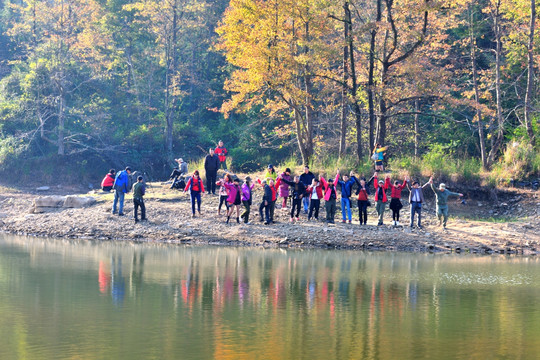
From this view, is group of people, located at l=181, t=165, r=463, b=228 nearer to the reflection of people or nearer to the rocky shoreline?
the rocky shoreline

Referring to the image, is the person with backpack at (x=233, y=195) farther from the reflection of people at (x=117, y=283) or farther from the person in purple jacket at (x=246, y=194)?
the reflection of people at (x=117, y=283)

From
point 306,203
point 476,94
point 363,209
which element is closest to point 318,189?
point 306,203

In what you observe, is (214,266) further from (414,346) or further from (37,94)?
(37,94)

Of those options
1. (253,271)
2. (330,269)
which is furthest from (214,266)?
(330,269)

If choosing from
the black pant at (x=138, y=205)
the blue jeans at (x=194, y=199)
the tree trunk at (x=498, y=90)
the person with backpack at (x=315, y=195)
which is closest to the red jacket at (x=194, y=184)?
the blue jeans at (x=194, y=199)

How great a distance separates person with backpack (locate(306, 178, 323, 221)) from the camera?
83.1 ft

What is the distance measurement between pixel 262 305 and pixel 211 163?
1415 cm

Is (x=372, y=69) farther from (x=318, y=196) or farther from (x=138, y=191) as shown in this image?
(x=138, y=191)

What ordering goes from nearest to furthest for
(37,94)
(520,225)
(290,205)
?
1. (520,225)
2. (290,205)
3. (37,94)

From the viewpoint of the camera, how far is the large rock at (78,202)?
93.0ft

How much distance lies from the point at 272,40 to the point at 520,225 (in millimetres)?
12274

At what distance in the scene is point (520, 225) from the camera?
83.3 feet

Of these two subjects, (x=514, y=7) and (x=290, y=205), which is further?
(x=514, y=7)

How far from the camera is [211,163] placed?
27891mm
